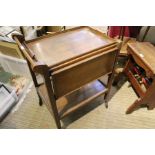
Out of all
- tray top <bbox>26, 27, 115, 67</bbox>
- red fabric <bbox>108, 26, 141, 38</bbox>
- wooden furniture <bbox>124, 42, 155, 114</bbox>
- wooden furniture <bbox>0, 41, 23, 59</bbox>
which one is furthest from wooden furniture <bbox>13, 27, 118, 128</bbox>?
red fabric <bbox>108, 26, 141, 38</bbox>

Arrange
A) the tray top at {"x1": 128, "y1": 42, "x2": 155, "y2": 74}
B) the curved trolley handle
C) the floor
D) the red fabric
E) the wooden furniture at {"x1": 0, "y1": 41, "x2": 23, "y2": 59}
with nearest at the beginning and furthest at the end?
the curved trolley handle → the tray top at {"x1": 128, "y1": 42, "x2": 155, "y2": 74} → the floor → the wooden furniture at {"x1": 0, "y1": 41, "x2": 23, "y2": 59} → the red fabric

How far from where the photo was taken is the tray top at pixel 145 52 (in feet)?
3.88

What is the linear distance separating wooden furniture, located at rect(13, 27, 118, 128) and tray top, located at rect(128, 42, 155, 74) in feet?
1.04

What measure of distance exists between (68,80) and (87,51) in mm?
210

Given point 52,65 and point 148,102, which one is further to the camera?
point 148,102

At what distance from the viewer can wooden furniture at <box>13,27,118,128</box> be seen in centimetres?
81

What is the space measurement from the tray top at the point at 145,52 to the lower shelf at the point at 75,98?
0.42 metres

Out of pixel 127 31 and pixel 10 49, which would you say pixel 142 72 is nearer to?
pixel 127 31

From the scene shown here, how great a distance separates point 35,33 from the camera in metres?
1.85

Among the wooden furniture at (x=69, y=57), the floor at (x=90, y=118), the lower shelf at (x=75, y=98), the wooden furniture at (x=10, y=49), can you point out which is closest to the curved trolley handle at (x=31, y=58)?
the wooden furniture at (x=69, y=57)

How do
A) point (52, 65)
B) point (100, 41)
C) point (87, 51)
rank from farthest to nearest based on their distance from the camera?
point (100, 41)
point (87, 51)
point (52, 65)

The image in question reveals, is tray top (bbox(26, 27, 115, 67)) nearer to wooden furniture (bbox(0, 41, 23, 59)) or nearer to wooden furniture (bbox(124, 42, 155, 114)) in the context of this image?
wooden furniture (bbox(124, 42, 155, 114))

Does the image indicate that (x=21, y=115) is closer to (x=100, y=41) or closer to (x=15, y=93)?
(x=15, y=93)

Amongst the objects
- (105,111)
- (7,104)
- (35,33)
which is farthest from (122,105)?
(35,33)
